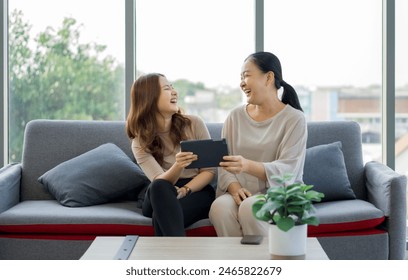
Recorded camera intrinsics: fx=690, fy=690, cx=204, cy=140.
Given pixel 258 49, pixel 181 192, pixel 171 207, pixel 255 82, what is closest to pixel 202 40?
pixel 258 49

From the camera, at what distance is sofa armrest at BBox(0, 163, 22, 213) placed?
11.8 ft

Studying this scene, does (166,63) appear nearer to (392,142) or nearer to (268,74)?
(268,74)

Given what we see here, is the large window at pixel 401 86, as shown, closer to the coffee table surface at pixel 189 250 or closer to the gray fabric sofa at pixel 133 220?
the gray fabric sofa at pixel 133 220

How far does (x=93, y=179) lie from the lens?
3752 millimetres

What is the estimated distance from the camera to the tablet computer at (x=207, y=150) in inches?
128

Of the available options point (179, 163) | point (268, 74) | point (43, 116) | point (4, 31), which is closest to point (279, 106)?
point (268, 74)

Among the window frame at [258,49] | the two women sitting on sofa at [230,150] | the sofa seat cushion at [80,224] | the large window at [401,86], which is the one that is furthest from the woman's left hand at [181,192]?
the large window at [401,86]

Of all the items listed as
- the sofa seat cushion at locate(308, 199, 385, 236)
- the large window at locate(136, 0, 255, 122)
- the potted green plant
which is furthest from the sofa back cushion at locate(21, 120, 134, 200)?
the potted green plant

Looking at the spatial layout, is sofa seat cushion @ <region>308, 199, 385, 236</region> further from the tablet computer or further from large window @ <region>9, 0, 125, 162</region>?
large window @ <region>9, 0, 125, 162</region>

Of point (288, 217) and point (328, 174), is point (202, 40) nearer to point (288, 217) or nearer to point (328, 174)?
point (328, 174)

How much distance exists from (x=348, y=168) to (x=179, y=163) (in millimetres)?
1176

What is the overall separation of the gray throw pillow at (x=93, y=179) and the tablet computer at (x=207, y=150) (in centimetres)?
64

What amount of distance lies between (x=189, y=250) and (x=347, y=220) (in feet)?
3.93

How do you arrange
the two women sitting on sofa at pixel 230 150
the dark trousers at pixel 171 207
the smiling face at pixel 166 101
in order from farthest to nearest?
1. the smiling face at pixel 166 101
2. the two women sitting on sofa at pixel 230 150
3. the dark trousers at pixel 171 207
